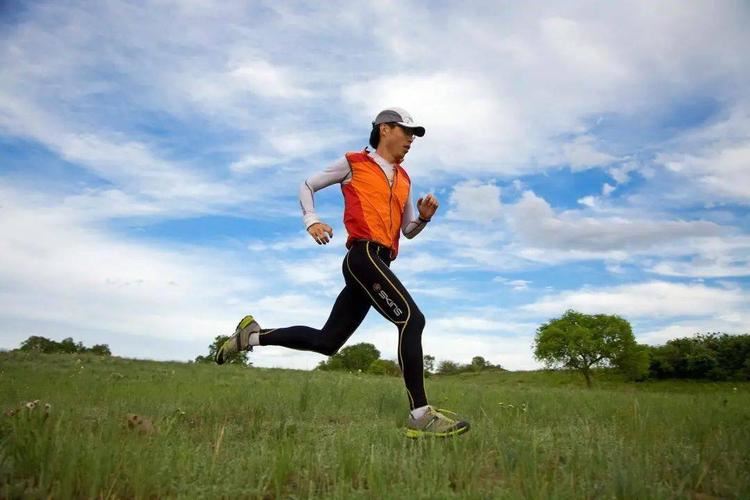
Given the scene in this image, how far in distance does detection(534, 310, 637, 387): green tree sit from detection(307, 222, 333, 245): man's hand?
5362cm

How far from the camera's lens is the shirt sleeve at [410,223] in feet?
19.5

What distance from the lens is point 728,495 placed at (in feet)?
10.2

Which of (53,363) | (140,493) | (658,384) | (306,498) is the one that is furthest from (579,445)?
(658,384)

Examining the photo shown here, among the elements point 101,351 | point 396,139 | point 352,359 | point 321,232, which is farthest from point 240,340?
point 352,359

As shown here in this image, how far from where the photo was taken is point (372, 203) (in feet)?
16.9

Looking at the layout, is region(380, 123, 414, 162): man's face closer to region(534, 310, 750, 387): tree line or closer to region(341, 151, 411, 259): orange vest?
region(341, 151, 411, 259): orange vest

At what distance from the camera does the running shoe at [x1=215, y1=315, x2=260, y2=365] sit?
5.85 meters

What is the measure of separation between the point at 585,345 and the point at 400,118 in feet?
179

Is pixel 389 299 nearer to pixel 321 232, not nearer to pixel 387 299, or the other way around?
pixel 387 299

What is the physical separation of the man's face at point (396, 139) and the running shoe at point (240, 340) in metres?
2.35

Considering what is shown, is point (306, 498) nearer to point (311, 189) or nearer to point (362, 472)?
point (362, 472)

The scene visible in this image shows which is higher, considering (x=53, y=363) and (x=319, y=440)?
(x=53, y=363)

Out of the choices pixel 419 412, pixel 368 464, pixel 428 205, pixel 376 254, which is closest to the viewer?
pixel 368 464

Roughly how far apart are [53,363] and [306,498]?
21961 mm
